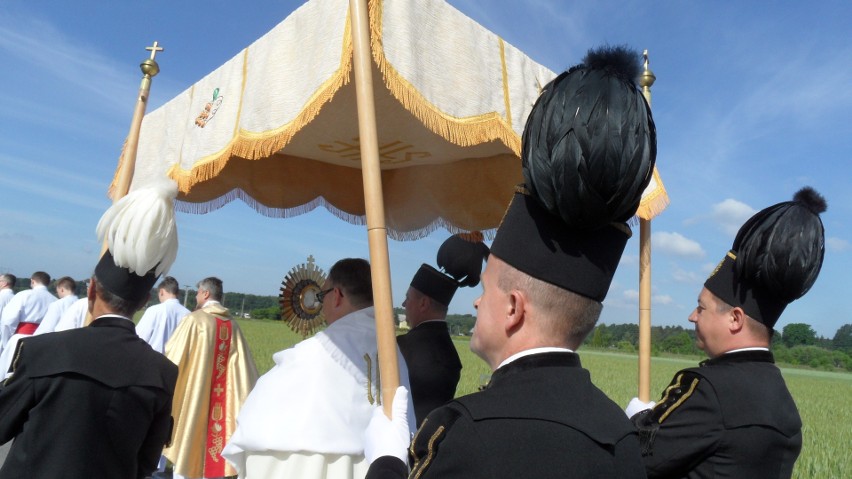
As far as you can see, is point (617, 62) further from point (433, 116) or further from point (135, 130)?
point (135, 130)

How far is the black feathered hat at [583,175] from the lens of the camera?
1.42m

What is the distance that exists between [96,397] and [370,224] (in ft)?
4.55

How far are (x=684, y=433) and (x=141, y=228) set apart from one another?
2462 mm

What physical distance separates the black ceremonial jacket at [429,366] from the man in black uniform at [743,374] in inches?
70.2

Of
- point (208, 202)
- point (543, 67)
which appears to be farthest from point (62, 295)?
point (543, 67)

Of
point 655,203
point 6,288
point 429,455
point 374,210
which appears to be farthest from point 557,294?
point 6,288

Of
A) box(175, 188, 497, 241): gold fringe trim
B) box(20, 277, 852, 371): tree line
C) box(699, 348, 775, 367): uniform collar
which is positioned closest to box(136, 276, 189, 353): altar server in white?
box(175, 188, 497, 241): gold fringe trim

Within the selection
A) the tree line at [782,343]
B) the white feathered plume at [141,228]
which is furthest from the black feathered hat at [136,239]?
the tree line at [782,343]

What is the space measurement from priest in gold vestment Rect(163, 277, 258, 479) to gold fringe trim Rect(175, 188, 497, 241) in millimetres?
1991

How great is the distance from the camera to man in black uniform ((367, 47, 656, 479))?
1.34m

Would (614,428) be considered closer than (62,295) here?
Yes

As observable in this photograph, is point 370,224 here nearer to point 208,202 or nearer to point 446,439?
point 446,439

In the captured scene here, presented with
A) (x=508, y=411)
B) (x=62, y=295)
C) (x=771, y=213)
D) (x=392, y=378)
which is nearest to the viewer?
(x=508, y=411)

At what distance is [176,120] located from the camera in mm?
3684
